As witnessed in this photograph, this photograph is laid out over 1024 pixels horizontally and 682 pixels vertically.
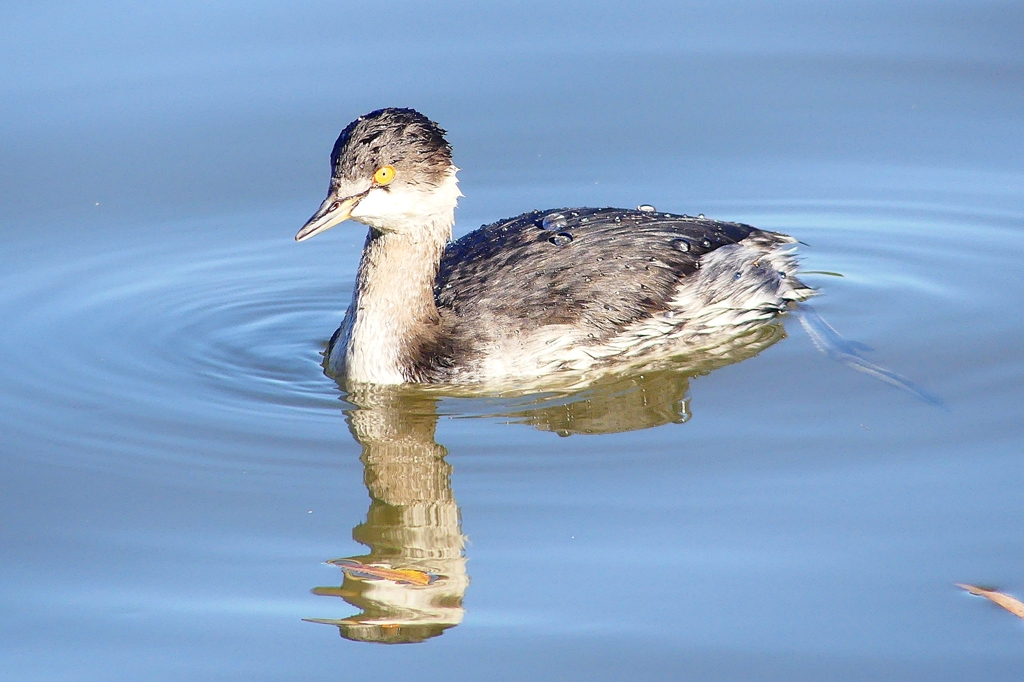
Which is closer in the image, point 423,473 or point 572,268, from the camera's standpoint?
point 423,473

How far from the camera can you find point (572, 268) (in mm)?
8500

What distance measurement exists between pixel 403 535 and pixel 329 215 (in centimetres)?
188

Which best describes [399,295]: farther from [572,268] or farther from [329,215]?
[572,268]

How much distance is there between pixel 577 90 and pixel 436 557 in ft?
19.2

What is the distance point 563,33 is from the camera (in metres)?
12.1

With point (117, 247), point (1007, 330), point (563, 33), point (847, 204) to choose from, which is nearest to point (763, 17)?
point (563, 33)

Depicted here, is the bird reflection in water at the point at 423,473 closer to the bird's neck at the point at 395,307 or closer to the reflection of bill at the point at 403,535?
the reflection of bill at the point at 403,535

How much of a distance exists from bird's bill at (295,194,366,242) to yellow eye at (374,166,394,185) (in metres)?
0.16

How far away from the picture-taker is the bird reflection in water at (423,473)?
6.05 metres

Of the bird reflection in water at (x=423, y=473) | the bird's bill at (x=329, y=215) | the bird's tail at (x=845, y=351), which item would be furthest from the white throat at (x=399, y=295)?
the bird's tail at (x=845, y=351)

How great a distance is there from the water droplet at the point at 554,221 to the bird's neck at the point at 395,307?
23.7 inches

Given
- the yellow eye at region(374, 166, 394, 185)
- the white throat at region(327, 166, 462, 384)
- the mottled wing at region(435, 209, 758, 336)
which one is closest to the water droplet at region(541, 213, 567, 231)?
the mottled wing at region(435, 209, 758, 336)

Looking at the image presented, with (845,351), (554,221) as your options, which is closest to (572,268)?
(554,221)

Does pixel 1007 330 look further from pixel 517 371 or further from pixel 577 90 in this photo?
pixel 577 90
